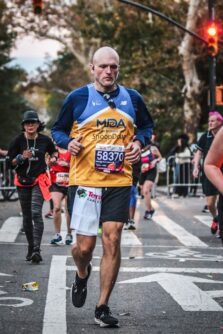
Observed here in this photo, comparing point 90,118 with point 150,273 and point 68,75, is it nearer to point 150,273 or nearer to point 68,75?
point 150,273

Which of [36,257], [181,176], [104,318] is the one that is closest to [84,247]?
[104,318]

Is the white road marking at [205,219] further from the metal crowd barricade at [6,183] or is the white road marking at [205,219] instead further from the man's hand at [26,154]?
the metal crowd barricade at [6,183]

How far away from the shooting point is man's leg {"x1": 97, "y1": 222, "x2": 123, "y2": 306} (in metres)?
7.13

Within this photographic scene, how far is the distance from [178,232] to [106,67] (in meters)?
8.94

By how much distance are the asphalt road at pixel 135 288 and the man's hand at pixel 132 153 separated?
3.92ft

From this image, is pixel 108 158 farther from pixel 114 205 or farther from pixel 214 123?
pixel 214 123

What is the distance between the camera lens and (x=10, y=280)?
9.51 metres

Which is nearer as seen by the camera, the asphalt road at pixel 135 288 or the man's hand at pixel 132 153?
the asphalt road at pixel 135 288

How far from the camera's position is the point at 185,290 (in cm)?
873

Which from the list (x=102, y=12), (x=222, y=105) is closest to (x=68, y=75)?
(x=102, y=12)

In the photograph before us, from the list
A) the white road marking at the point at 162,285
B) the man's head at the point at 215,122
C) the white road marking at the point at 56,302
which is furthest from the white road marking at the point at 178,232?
the white road marking at the point at 56,302

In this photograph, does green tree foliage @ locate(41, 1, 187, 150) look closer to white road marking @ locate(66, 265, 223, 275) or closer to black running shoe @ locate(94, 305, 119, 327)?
white road marking @ locate(66, 265, 223, 275)

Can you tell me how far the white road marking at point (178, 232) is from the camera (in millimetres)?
14055

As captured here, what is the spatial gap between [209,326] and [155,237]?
26.5 ft
